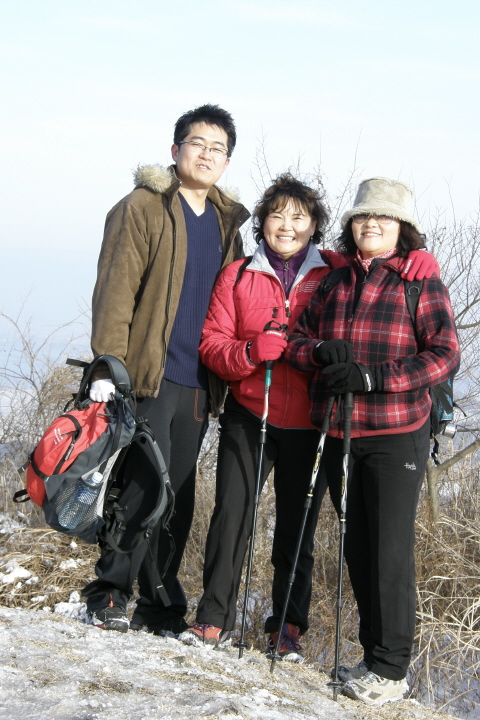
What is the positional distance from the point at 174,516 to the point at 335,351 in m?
1.37

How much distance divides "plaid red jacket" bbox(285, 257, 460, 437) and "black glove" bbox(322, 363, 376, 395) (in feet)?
0.15

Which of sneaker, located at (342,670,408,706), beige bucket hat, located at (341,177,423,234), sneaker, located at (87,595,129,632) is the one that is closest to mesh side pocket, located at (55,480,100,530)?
sneaker, located at (87,595,129,632)

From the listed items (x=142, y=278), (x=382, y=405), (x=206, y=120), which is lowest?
(x=382, y=405)

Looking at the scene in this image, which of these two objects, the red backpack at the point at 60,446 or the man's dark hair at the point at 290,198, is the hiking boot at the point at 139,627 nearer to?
the red backpack at the point at 60,446

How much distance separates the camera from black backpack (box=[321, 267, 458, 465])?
333 cm

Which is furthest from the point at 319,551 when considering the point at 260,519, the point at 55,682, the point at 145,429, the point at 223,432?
the point at 55,682

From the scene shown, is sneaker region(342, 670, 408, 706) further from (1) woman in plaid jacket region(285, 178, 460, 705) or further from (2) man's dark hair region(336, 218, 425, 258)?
(2) man's dark hair region(336, 218, 425, 258)

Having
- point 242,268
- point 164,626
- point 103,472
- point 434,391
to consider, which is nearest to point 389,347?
point 434,391

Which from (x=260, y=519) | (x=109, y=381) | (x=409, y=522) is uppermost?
(x=109, y=381)

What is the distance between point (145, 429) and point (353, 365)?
1.05 m

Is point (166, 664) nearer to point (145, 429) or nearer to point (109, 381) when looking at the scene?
point (145, 429)

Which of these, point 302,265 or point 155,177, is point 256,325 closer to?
point 302,265

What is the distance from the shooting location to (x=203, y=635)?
3.40 meters

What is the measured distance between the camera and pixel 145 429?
11.5 feet
